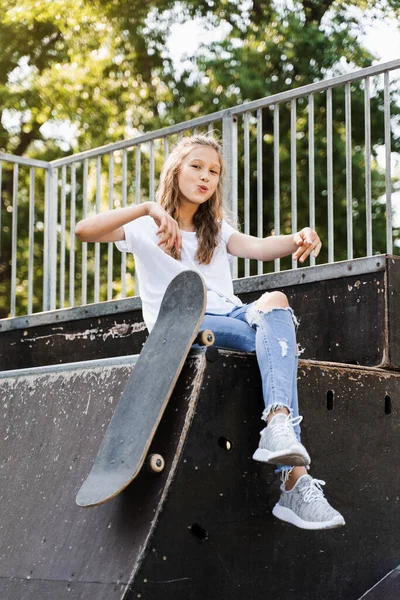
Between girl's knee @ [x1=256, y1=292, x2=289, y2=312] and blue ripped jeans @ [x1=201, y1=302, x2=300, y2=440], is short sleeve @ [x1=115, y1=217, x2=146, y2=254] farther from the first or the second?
girl's knee @ [x1=256, y1=292, x2=289, y2=312]

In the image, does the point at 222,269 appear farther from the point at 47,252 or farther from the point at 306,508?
the point at 47,252

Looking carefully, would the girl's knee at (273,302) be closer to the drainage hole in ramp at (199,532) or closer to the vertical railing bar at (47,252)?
the drainage hole in ramp at (199,532)

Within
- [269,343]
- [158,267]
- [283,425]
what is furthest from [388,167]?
[283,425]

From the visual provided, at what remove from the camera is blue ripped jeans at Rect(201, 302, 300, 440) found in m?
3.14

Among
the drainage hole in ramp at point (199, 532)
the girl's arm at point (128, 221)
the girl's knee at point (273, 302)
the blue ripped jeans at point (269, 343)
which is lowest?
the drainage hole in ramp at point (199, 532)

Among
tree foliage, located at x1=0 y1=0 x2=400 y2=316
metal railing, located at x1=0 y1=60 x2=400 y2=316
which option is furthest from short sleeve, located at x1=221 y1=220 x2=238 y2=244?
tree foliage, located at x1=0 y1=0 x2=400 y2=316

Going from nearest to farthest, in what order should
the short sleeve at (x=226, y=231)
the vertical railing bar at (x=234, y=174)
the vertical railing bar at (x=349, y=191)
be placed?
the short sleeve at (x=226, y=231) → the vertical railing bar at (x=349, y=191) → the vertical railing bar at (x=234, y=174)

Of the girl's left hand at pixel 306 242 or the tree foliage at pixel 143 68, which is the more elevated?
the tree foliage at pixel 143 68

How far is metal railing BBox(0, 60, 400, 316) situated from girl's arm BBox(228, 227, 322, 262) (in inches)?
23.6

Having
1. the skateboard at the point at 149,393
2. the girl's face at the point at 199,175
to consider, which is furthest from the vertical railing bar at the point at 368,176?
the skateboard at the point at 149,393

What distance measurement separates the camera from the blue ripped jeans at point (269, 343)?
124 inches

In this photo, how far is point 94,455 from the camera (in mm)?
3248

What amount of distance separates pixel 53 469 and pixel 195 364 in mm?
694

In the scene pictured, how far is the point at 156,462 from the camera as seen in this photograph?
9.65 ft
